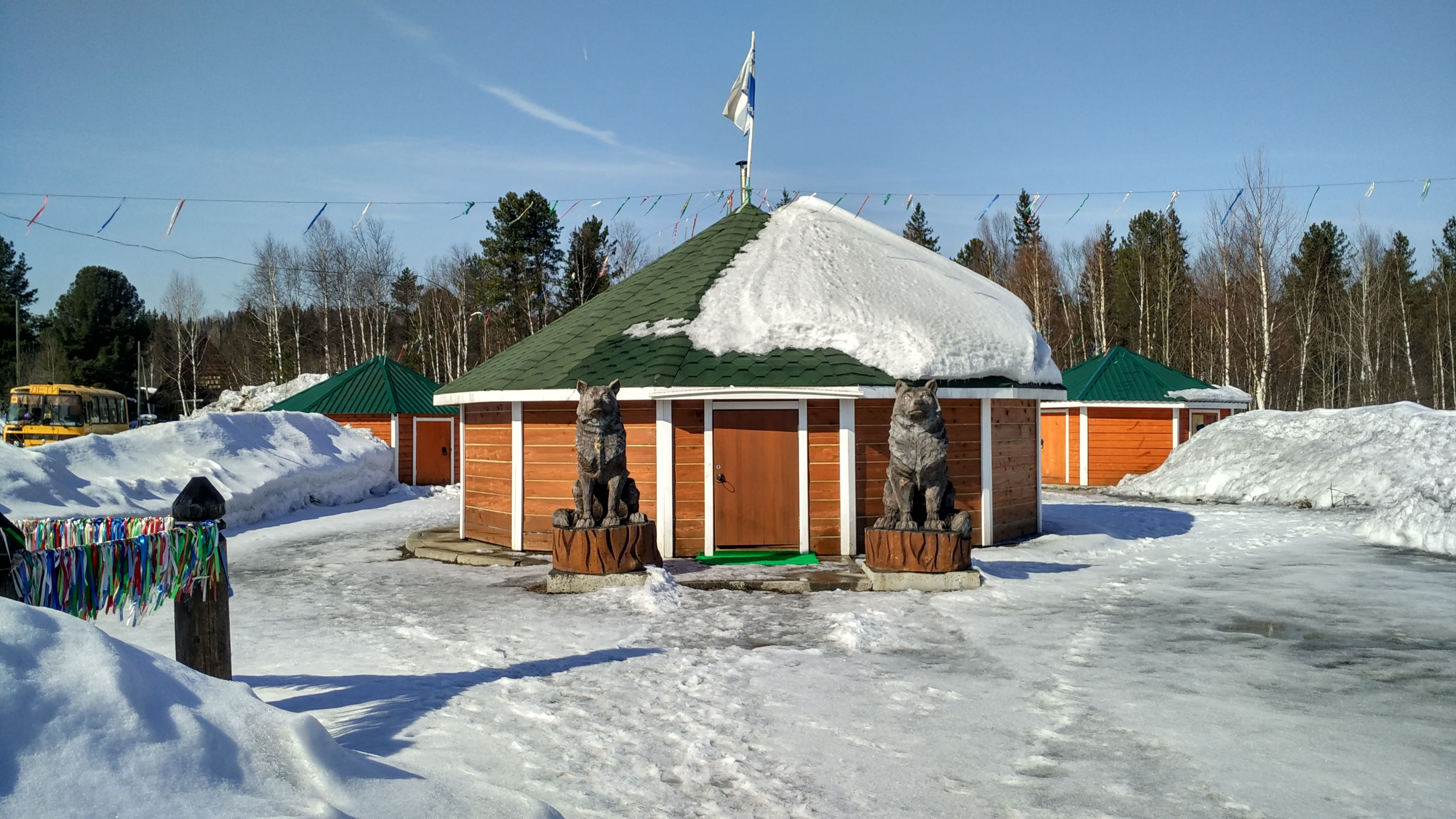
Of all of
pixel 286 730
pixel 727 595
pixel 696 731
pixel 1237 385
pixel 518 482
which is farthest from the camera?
pixel 1237 385

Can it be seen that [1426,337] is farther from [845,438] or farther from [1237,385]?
[845,438]

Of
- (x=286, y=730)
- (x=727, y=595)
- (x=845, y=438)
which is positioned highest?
(x=845, y=438)

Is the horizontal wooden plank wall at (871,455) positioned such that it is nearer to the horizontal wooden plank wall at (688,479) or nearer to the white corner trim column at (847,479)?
the white corner trim column at (847,479)

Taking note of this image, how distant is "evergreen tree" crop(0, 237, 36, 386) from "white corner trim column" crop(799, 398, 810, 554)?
4830cm

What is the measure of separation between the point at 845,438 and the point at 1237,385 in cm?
3426

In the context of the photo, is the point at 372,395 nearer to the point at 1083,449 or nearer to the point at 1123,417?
the point at 1083,449

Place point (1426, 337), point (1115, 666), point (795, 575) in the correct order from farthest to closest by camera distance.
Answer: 1. point (1426, 337)
2. point (795, 575)
3. point (1115, 666)

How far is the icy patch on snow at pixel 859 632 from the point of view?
21.8 ft

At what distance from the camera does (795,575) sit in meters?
9.54

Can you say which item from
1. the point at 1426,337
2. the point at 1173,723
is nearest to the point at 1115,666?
the point at 1173,723

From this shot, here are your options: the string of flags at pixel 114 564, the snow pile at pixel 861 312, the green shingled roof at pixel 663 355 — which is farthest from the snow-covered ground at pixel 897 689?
the snow pile at pixel 861 312

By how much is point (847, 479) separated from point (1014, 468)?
10.7 ft

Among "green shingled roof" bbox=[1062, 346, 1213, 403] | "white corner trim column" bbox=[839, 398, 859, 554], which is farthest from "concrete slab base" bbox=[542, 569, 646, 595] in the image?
"green shingled roof" bbox=[1062, 346, 1213, 403]

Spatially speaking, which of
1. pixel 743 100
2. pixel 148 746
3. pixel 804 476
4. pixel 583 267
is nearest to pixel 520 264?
pixel 583 267
